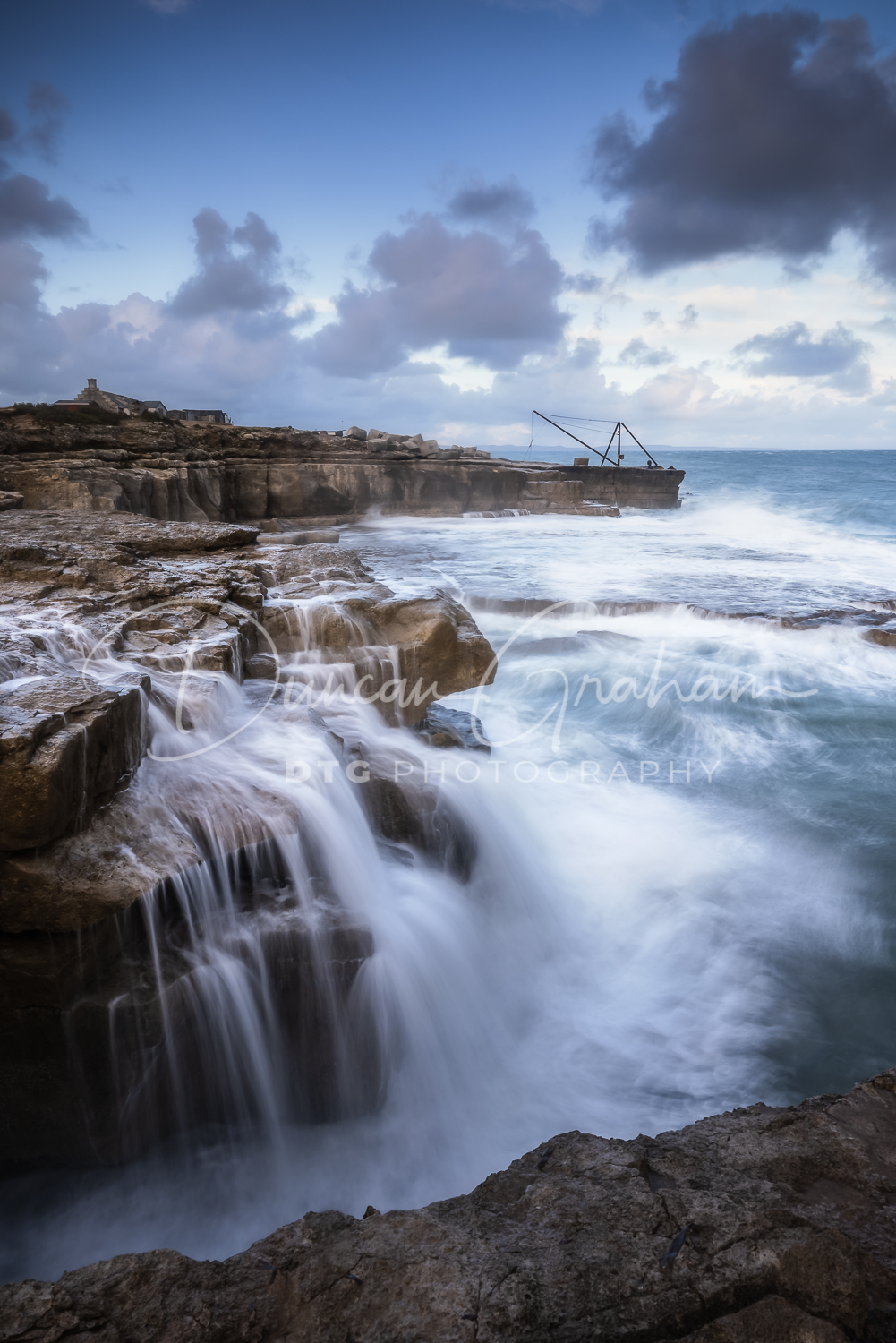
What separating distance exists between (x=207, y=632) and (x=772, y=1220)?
4.67m

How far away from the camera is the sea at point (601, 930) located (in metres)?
3.37

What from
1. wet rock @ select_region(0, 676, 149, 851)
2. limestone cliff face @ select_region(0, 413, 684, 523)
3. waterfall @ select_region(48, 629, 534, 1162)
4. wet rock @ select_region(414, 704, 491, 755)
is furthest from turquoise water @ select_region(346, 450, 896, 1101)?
limestone cliff face @ select_region(0, 413, 684, 523)

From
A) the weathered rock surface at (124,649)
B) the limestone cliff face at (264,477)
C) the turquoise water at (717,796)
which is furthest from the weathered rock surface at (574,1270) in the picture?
the limestone cliff face at (264,477)

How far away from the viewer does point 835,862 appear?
6.10m

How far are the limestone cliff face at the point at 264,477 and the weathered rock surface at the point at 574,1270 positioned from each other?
10239 millimetres

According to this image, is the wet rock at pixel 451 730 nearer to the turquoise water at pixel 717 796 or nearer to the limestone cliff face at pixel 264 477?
the turquoise water at pixel 717 796

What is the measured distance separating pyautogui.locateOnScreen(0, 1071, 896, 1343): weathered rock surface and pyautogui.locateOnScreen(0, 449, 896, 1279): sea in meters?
1.57

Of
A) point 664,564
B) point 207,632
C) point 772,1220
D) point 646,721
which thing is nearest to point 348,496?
point 664,564

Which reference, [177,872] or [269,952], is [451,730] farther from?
[177,872]

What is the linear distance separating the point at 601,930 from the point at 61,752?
403cm

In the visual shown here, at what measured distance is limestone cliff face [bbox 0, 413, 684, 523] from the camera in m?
12.1

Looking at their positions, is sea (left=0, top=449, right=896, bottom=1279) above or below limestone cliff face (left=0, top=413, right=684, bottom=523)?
below

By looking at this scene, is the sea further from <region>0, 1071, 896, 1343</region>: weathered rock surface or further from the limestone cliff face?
the limestone cliff face

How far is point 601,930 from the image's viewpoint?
5328 millimetres
